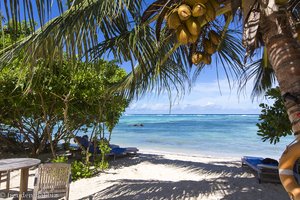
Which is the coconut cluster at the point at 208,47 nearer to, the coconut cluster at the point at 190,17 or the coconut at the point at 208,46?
the coconut at the point at 208,46

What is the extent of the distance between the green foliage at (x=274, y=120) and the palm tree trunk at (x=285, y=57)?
236cm

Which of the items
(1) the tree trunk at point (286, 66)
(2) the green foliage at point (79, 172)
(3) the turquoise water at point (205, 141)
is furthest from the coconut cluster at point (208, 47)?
(3) the turquoise water at point (205, 141)

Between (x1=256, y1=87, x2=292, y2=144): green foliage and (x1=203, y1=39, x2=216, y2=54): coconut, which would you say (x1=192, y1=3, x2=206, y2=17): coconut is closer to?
(x1=203, y1=39, x2=216, y2=54): coconut

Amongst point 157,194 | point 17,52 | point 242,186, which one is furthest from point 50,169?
point 242,186

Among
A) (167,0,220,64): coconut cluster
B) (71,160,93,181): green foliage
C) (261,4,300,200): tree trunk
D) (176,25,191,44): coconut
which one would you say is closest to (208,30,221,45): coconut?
(167,0,220,64): coconut cluster

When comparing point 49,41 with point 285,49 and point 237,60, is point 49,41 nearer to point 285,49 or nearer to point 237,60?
point 285,49

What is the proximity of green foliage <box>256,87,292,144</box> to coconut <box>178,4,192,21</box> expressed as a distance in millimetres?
2482

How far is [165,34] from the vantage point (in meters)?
2.56

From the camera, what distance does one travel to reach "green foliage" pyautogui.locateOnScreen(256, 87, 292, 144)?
11.7 feet

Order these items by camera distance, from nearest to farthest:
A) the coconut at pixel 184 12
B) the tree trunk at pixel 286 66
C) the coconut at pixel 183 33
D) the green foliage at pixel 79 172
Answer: the tree trunk at pixel 286 66, the coconut at pixel 184 12, the coconut at pixel 183 33, the green foliage at pixel 79 172

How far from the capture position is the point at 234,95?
340 centimetres

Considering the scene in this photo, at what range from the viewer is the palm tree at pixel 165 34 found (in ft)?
4.10

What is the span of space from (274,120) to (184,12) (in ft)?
8.59

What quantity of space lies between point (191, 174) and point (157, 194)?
7.43ft
